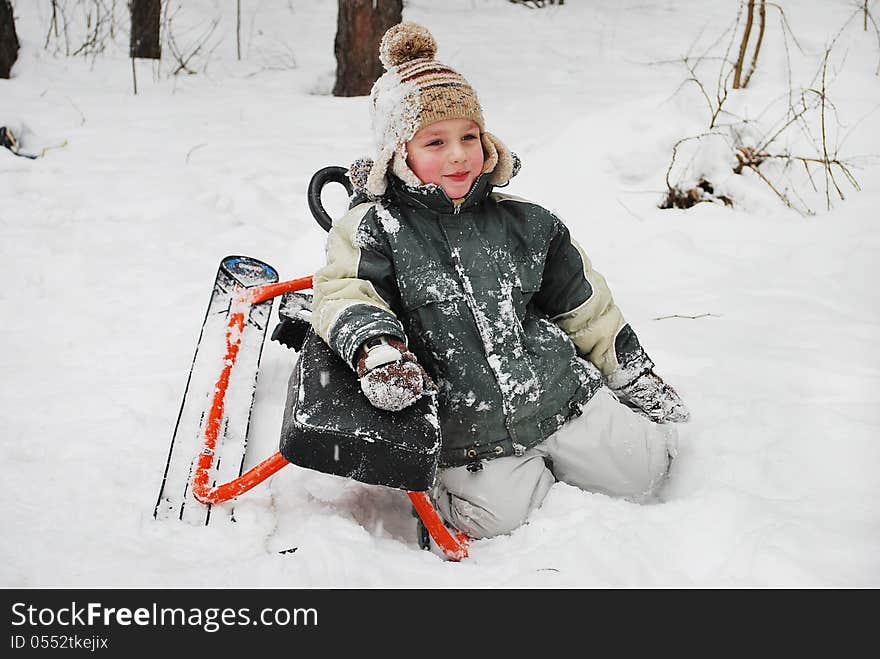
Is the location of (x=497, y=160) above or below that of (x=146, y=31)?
above

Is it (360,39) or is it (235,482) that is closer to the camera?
(235,482)

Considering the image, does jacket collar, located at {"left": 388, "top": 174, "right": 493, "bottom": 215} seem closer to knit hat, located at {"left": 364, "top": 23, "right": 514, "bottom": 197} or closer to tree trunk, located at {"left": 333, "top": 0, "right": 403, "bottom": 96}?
knit hat, located at {"left": 364, "top": 23, "right": 514, "bottom": 197}

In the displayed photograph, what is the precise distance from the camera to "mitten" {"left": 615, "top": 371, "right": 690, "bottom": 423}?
221cm

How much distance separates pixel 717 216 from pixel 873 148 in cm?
93

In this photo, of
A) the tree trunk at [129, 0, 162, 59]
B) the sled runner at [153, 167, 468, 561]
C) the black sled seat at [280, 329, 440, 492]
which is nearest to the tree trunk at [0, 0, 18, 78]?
the tree trunk at [129, 0, 162, 59]

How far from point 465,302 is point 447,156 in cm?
34

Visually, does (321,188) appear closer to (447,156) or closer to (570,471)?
(447,156)

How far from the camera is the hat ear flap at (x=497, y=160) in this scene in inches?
81.7

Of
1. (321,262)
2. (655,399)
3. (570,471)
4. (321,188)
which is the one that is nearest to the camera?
(570,471)

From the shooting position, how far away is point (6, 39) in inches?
201

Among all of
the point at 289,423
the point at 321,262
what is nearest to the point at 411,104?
the point at 289,423

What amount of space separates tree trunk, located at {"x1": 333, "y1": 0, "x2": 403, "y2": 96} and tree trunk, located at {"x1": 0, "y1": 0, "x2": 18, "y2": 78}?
1.93 meters
